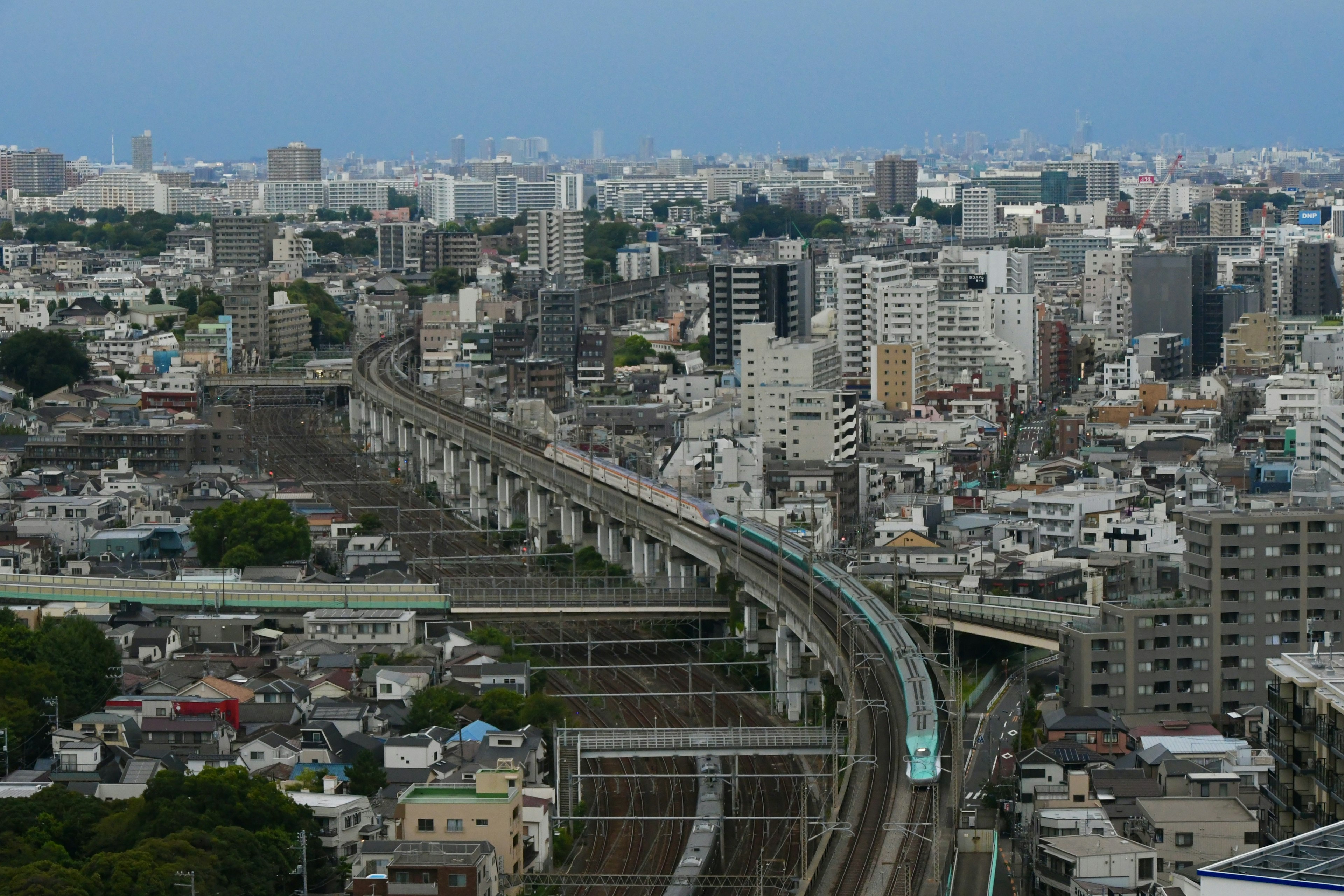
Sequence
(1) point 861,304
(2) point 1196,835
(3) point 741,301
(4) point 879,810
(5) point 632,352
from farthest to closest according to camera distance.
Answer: (5) point 632,352, (3) point 741,301, (1) point 861,304, (4) point 879,810, (2) point 1196,835

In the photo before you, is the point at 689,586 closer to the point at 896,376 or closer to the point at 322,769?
the point at 322,769

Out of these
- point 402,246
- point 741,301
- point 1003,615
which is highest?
point 402,246

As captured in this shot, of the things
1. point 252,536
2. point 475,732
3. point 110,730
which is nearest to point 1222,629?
point 475,732

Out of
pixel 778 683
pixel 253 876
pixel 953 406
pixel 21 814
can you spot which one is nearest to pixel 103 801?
pixel 21 814

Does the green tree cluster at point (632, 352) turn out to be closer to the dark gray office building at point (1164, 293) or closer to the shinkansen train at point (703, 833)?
the dark gray office building at point (1164, 293)

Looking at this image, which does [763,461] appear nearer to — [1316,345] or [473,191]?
[1316,345]

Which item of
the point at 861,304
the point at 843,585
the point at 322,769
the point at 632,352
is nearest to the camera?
the point at 322,769

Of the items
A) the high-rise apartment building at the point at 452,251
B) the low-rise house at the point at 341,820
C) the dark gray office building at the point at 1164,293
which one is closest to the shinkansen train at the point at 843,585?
the low-rise house at the point at 341,820
